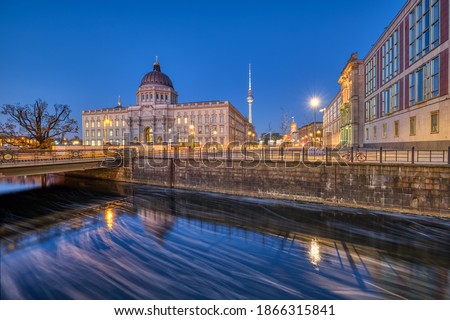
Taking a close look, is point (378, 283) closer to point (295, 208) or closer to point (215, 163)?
point (295, 208)

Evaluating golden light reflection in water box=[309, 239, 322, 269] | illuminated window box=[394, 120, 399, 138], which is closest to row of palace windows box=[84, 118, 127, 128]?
illuminated window box=[394, 120, 399, 138]

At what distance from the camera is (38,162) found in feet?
65.7

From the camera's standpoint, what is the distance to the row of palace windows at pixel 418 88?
2294 cm

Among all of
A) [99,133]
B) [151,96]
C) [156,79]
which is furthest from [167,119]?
[99,133]

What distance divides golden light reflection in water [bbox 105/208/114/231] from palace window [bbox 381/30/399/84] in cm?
3610

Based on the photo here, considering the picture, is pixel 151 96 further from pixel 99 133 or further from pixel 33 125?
pixel 33 125

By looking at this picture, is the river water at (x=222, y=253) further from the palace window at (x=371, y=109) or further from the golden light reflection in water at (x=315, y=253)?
the palace window at (x=371, y=109)

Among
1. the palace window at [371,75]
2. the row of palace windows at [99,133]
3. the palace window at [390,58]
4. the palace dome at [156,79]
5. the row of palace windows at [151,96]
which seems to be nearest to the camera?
the palace window at [390,58]

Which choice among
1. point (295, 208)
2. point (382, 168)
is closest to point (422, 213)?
point (382, 168)

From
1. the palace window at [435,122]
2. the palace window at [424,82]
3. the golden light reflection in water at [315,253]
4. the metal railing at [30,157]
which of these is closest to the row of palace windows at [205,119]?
the palace window at [424,82]

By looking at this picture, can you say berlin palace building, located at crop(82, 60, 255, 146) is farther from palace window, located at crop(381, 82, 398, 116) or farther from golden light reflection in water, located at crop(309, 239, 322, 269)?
golden light reflection in water, located at crop(309, 239, 322, 269)

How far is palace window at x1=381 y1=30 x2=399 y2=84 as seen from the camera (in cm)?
3144

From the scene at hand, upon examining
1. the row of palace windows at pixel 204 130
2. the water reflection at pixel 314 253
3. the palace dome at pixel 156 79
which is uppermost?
the palace dome at pixel 156 79

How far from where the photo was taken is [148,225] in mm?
14547
